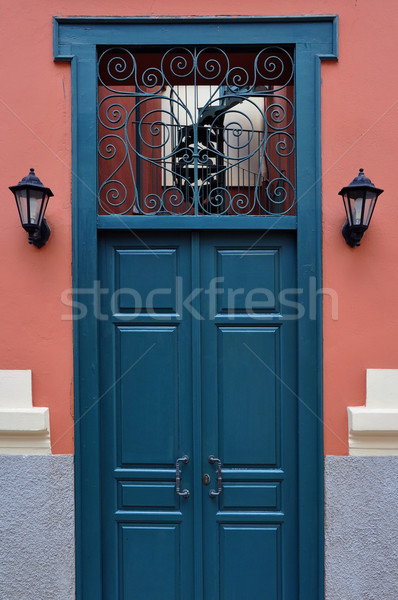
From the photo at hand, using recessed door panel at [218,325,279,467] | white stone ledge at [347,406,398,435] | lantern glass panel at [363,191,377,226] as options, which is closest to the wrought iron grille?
lantern glass panel at [363,191,377,226]

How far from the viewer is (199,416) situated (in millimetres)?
3303

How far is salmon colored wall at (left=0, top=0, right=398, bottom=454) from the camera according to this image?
321 cm

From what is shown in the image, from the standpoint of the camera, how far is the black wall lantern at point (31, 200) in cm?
297

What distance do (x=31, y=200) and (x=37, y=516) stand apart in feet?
7.29

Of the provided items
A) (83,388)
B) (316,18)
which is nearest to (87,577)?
(83,388)

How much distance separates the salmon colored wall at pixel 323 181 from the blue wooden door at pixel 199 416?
325 millimetres

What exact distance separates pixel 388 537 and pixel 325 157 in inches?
108

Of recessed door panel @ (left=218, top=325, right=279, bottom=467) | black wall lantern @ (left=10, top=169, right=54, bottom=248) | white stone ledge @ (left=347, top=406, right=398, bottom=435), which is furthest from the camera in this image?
recessed door panel @ (left=218, top=325, right=279, bottom=467)

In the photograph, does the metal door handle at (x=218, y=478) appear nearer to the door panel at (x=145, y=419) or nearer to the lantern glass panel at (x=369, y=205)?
the door panel at (x=145, y=419)

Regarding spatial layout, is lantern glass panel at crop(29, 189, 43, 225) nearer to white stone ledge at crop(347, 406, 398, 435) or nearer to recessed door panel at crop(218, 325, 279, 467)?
recessed door panel at crop(218, 325, 279, 467)

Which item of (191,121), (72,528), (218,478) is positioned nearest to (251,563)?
(218,478)

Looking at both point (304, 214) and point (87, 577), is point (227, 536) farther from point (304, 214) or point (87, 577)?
point (304, 214)

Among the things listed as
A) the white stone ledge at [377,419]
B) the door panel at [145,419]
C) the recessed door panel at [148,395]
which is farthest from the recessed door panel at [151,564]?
the white stone ledge at [377,419]

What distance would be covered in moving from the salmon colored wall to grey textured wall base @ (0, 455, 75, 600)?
196 millimetres
